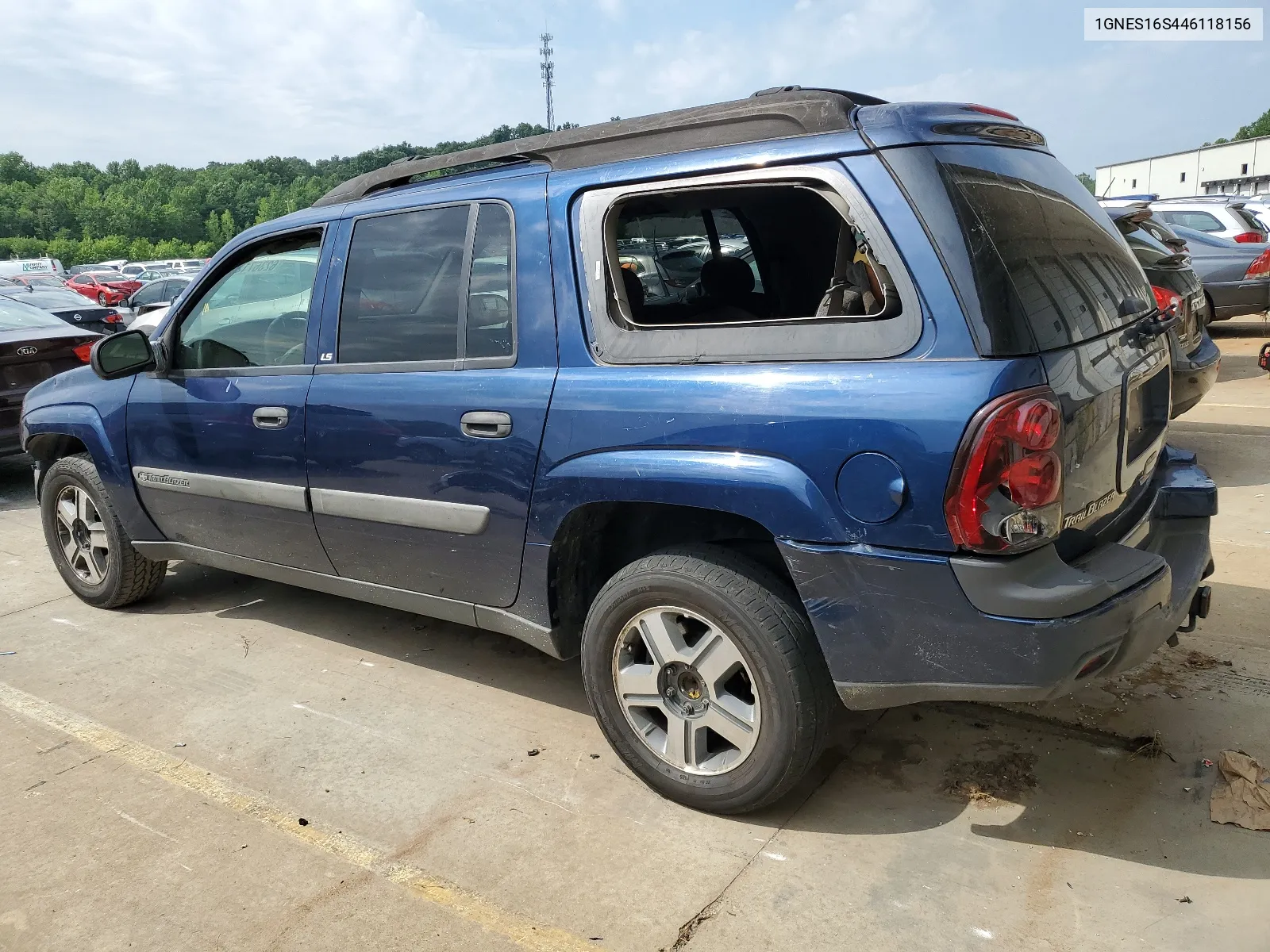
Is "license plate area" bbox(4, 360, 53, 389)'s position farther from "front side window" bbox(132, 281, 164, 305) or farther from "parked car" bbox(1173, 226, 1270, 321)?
"front side window" bbox(132, 281, 164, 305)

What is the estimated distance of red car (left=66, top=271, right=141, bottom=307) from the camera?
32.7 meters

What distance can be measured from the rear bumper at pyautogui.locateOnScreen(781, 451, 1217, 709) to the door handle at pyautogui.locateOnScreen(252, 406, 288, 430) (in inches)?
86.5

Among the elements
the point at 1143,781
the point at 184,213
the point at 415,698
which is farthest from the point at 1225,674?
the point at 184,213

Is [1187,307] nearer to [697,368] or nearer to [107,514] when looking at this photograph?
[697,368]

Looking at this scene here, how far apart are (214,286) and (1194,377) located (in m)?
5.53

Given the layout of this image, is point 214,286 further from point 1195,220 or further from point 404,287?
point 1195,220

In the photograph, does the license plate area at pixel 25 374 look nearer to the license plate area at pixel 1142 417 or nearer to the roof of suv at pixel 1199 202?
the license plate area at pixel 1142 417

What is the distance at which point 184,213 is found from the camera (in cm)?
11838

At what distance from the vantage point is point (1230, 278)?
37.8ft

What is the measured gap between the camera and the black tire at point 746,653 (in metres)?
2.68

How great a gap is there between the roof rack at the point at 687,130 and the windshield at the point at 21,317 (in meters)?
6.60

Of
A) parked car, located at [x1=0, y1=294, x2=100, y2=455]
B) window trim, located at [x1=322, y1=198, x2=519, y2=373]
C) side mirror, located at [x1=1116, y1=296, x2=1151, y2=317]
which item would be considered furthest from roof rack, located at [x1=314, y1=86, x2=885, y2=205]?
parked car, located at [x1=0, y1=294, x2=100, y2=455]

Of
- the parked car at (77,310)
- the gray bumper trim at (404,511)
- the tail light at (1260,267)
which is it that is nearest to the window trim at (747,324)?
the gray bumper trim at (404,511)

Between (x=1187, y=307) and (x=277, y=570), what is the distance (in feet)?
18.6
